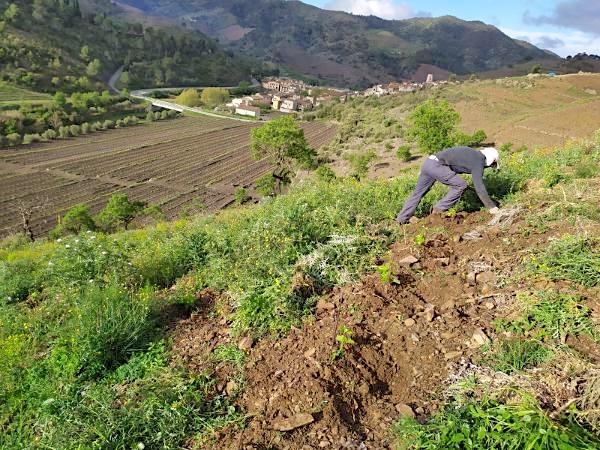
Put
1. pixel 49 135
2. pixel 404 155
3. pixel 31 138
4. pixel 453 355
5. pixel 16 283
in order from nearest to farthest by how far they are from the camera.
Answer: pixel 453 355, pixel 16 283, pixel 404 155, pixel 31 138, pixel 49 135

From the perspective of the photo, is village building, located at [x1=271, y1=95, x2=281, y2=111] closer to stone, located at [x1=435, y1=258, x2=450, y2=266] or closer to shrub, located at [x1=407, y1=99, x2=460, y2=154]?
shrub, located at [x1=407, y1=99, x2=460, y2=154]

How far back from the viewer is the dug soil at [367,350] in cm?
280

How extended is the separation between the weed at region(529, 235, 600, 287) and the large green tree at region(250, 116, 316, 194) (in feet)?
85.1

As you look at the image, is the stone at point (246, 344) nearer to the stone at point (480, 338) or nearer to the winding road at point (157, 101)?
the stone at point (480, 338)

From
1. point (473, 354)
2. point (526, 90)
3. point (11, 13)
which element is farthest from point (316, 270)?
point (11, 13)

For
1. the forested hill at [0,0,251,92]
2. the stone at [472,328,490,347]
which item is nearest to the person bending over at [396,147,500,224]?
the stone at [472,328,490,347]

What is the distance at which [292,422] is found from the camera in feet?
9.12

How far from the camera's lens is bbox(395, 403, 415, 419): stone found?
9.33 ft

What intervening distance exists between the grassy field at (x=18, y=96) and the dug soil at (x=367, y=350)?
75804mm

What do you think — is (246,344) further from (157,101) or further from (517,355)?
(157,101)

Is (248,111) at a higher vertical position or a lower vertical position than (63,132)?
higher

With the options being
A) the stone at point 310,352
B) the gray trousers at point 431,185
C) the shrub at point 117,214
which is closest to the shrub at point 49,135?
the shrub at point 117,214

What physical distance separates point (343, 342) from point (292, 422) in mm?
791

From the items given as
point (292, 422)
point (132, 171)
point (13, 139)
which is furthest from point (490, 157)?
point (13, 139)
